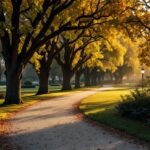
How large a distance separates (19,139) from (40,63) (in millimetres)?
32226

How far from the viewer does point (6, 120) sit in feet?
59.7

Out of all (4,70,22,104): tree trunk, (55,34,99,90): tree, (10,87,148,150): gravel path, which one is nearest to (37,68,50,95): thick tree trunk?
(55,34,99,90): tree

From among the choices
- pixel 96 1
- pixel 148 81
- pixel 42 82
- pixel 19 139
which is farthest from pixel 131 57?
pixel 19 139


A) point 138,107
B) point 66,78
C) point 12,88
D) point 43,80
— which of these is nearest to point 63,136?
point 138,107

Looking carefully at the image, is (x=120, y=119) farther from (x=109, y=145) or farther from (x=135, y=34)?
(x=135, y=34)

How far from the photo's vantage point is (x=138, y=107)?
681 inches

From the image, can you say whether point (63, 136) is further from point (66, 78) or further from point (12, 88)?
point (66, 78)

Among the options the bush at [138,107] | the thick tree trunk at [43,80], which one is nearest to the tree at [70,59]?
the thick tree trunk at [43,80]

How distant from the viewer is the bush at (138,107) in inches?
645

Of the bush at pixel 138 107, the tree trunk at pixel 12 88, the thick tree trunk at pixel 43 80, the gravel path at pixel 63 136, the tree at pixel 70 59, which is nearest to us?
the gravel path at pixel 63 136

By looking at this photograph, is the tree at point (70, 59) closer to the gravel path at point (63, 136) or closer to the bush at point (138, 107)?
the bush at point (138, 107)

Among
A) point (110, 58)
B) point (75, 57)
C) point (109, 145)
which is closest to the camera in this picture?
point (109, 145)

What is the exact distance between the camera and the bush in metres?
16.4

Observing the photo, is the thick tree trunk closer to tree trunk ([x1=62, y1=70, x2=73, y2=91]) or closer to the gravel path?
tree trunk ([x1=62, y1=70, x2=73, y2=91])
